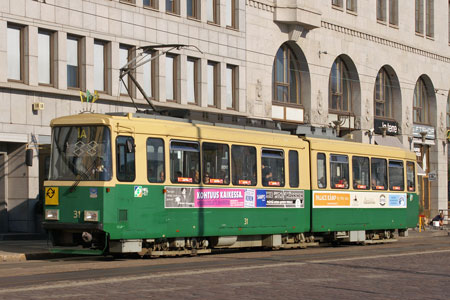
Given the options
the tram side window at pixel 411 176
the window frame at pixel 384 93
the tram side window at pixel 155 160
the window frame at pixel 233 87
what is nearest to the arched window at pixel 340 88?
the window frame at pixel 384 93

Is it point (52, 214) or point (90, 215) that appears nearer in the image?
point (90, 215)

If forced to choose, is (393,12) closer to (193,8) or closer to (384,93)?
(384,93)

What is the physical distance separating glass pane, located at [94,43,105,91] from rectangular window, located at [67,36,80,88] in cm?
77

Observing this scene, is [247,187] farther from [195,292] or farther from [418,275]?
[195,292]

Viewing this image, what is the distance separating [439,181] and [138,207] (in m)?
36.0

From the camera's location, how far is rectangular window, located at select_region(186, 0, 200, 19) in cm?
3538

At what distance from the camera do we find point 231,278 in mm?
15141

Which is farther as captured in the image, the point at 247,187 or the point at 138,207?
the point at 247,187

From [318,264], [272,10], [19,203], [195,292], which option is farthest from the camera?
[272,10]

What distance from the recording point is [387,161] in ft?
97.1

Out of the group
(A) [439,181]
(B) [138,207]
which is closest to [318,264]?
(B) [138,207]

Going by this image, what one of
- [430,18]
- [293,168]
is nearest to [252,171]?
[293,168]

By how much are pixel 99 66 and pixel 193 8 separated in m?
5.85

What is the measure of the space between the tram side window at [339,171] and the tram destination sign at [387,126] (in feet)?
67.1
